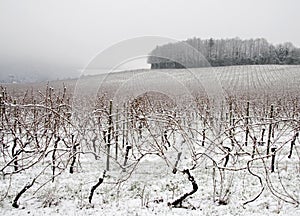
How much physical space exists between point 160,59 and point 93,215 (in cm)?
270

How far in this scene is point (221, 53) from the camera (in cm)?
1619

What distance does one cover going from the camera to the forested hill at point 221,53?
486 cm

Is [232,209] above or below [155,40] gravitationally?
below

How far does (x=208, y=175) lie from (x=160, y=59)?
2.24 m

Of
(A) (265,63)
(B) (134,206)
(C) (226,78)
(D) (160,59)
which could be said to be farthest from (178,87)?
(A) (265,63)

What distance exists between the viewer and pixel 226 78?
76.5 ft

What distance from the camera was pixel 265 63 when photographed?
102 ft

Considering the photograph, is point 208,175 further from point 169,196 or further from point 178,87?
point 178,87

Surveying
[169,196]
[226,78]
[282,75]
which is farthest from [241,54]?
[169,196]

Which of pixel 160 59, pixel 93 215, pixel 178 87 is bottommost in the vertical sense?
pixel 93 215

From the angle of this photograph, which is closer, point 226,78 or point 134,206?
point 134,206

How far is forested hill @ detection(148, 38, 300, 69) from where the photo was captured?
16.0 feet

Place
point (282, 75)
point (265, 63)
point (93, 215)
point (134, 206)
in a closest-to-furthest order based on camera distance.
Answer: point (93, 215), point (134, 206), point (282, 75), point (265, 63)

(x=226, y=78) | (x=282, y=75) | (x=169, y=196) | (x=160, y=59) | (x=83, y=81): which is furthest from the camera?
(x=282, y=75)
